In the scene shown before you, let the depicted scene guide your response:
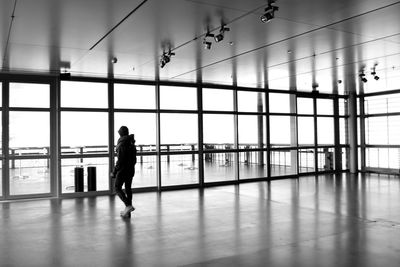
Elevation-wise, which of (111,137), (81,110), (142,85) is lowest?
(111,137)

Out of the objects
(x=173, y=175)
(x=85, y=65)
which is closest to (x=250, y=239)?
(x=85, y=65)

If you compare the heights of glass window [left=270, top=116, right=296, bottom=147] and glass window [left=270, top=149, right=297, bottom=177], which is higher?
glass window [left=270, top=116, right=296, bottom=147]

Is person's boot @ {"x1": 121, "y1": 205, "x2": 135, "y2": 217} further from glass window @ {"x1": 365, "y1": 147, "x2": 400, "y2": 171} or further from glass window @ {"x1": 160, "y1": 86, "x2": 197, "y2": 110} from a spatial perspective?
glass window @ {"x1": 365, "y1": 147, "x2": 400, "y2": 171}

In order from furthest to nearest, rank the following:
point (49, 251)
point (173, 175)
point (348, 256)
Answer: point (173, 175)
point (49, 251)
point (348, 256)

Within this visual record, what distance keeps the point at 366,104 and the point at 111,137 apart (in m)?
9.52

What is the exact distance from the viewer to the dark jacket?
6.33 m

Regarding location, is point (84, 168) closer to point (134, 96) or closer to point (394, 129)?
point (134, 96)

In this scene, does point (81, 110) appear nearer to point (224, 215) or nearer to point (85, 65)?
point (85, 65)

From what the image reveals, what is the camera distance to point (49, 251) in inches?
175

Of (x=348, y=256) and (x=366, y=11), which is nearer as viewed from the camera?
(x=348, y=256)

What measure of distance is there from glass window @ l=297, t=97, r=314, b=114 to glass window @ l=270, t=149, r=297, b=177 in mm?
1505

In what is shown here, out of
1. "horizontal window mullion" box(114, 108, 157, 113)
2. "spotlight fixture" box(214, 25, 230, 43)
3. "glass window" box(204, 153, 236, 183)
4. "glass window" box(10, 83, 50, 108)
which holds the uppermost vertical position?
"spotlight fixture" box(214, 25, 230, 43)

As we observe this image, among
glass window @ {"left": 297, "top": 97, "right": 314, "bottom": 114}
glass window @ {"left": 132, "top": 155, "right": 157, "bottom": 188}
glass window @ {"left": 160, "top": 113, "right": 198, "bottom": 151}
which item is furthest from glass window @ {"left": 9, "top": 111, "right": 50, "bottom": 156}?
glass window @ {"left": 297, "top": 97, "right": 314, "bottom": 114}

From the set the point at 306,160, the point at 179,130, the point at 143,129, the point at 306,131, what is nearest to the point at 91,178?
the point at 143,129
